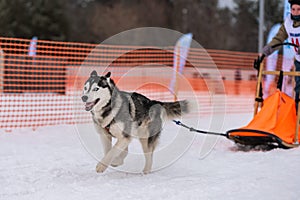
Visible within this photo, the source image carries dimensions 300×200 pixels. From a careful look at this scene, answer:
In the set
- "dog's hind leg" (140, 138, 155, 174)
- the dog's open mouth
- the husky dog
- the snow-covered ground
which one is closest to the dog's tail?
the husky dog

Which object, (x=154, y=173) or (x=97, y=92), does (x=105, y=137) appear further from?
(x=154, y=173)

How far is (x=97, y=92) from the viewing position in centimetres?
366

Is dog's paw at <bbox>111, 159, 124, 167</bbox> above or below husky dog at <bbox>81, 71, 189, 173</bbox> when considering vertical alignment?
below

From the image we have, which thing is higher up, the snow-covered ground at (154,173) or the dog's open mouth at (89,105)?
the dog's open mouth at (89,105)

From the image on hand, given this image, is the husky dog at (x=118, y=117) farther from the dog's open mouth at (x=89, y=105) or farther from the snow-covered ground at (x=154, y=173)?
the snow-covered ground at (x=154, y=173)

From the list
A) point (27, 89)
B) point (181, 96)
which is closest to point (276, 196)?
point (181, 96)

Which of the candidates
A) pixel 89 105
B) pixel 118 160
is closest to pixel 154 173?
pixel 118 160

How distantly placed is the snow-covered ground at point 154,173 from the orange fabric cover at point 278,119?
30 cm

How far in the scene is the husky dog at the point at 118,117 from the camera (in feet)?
12.1

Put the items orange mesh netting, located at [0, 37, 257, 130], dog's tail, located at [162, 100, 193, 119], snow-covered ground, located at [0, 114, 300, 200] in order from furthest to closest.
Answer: orange mesh netting, located at [0, 37, 257, 130] < dog's tail, located at [162, 100, 193, 119] < snow-covered ground, located at [0, 114, 300, 200]

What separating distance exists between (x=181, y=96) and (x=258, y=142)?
6402mm

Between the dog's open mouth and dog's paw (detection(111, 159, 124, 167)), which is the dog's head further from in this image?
dog's paw (detection(111, 159, 124, 167))

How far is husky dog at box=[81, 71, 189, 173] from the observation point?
3680 mm

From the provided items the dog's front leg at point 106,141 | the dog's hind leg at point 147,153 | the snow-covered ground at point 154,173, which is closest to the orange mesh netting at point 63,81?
the snow-covered ground at point 154,173
